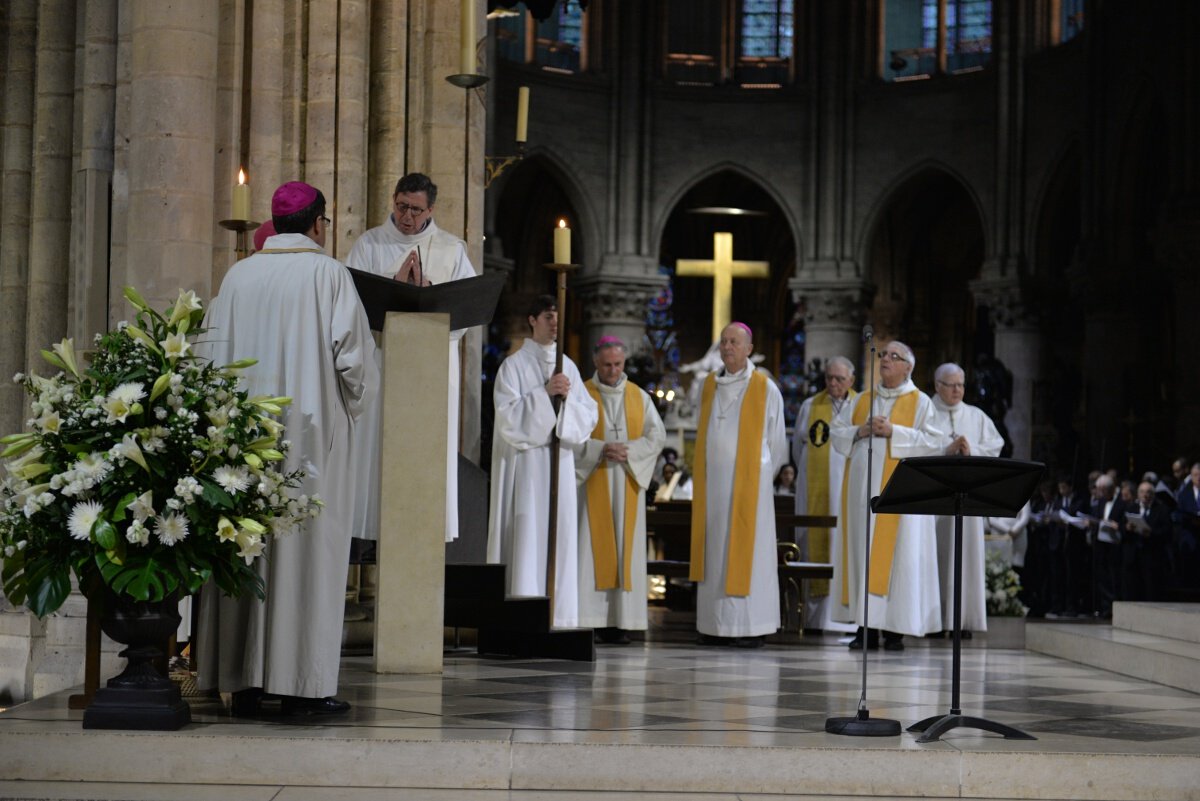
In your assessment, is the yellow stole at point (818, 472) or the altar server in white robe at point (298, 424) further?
the yellow stole at point (818, 472)

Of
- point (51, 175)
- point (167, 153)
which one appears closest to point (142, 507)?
point (167, 153)

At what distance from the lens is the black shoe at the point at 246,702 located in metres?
5.50

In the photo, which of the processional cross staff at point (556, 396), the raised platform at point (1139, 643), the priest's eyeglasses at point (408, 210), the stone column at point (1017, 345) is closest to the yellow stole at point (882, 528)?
the raised platform at point (1139, 643)

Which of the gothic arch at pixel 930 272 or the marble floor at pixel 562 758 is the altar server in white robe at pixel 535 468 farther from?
the gothic arch at pixel 930 272

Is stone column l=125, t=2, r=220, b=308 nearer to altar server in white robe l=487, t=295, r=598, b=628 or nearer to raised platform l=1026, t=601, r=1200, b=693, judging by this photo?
altar server in white robe l=487, t=295, r=598, b=628

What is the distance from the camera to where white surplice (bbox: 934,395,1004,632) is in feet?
33.0

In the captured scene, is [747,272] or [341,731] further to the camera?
[747,272]

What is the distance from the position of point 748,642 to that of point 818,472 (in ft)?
7.34

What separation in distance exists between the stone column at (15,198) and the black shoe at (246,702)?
4.30 meters

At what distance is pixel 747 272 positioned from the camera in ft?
72.6

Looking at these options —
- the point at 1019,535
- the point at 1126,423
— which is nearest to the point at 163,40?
the point at 1019,535

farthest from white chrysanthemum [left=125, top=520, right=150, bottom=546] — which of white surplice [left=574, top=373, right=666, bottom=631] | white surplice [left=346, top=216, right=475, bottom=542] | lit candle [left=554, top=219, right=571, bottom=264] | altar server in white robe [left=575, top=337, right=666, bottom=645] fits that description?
altar server in white robe [left=575, top=337, right=666, bottom=645]

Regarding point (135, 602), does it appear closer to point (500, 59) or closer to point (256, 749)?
point (256, 749)

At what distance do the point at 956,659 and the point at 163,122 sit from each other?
4.00 meters
